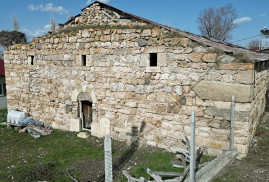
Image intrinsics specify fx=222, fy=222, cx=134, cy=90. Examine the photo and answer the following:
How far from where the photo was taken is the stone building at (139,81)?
525 centimetres

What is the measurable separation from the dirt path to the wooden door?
4718 mm

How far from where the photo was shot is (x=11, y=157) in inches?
242

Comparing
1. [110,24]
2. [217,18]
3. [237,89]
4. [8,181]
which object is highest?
[217,18]

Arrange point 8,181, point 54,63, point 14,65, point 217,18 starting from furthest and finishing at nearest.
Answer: point 217,18
point 14,65
point 54,63
point 8,181

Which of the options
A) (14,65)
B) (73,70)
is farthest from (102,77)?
(14,65)

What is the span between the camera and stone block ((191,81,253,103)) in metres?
5.00

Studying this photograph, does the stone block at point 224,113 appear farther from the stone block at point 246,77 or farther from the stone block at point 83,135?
the stone block at point 83,135

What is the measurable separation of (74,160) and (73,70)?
10.4 feet

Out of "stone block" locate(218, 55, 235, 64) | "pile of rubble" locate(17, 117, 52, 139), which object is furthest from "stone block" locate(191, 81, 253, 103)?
"pile of rubble" locate(17, 117, 52, 139)

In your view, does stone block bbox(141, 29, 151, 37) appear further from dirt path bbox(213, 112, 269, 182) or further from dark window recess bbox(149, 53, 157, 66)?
dirt path bbox(213, 112, 269, 182)

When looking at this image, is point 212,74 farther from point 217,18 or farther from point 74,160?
point 217,18

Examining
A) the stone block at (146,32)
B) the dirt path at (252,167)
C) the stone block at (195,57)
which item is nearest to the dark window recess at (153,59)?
the stone block at (146,32)

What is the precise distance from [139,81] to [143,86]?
0.61 ft

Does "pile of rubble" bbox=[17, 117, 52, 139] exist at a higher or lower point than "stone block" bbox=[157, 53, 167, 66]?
lower
